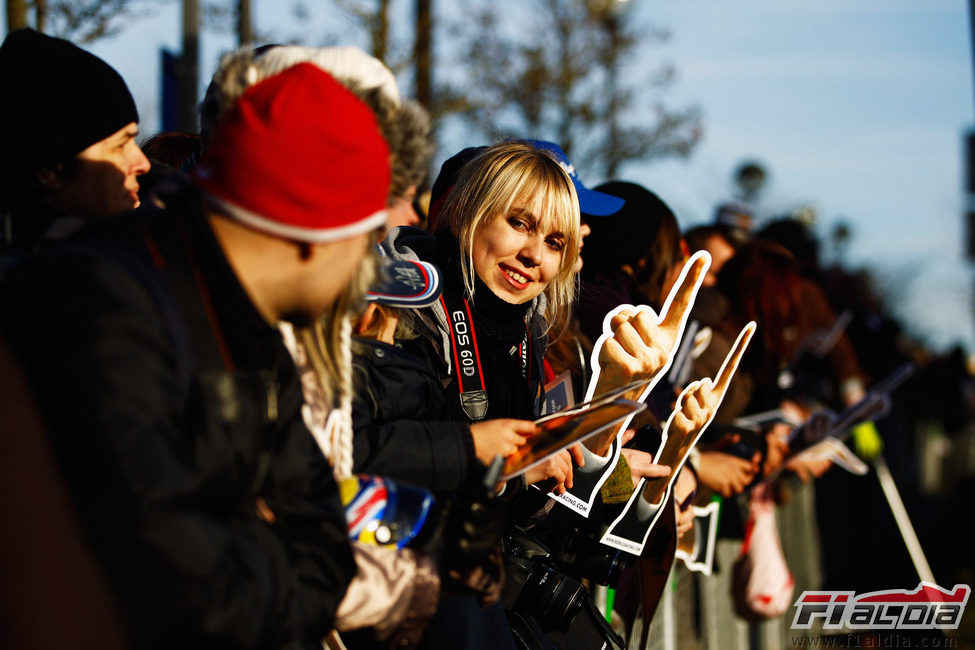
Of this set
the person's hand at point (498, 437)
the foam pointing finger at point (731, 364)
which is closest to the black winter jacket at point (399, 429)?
the person's hand at point (498, 437)

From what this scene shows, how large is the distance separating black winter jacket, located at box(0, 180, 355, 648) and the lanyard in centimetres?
101

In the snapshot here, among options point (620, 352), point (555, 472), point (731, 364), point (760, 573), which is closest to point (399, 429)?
point (555, 472)

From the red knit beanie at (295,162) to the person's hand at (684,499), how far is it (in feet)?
6.44

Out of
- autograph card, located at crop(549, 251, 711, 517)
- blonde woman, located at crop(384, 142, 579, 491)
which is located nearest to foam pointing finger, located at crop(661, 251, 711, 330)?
autograph card, located at crop(549, 251, 711, 517)

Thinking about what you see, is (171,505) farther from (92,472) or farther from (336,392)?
(336,392)

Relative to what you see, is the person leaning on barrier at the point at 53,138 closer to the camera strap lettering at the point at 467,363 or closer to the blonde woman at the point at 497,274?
the blonde woman at the point at 497,274

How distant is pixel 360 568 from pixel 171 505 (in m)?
0.47

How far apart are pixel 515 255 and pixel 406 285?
0.64 meters

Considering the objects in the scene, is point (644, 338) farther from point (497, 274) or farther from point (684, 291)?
point (497, 274)

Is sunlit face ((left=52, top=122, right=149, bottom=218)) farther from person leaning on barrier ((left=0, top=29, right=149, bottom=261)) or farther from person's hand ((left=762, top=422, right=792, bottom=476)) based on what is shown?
person's hand ((left=762, top=422, right=792, bottom=476))

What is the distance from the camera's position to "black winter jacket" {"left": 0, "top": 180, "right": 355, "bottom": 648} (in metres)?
1.42

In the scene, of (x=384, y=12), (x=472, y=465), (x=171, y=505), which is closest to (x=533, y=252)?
(x=472, y=465)

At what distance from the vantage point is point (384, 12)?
8.20 m

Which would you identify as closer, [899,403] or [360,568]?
[360,568]
